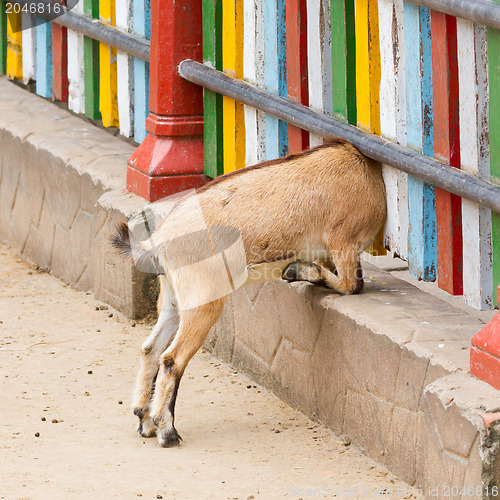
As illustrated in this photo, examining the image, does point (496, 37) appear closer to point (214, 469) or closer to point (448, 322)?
point (448, 322)

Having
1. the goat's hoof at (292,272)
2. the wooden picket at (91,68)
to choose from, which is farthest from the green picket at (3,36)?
the goat's hoof at (292,272)

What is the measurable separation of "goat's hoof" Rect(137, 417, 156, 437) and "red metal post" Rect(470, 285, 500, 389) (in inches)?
62.4

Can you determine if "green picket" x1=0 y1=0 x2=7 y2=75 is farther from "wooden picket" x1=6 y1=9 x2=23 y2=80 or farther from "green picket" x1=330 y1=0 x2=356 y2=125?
"green picket" x1=330 y1=0 x2=356 y2=125

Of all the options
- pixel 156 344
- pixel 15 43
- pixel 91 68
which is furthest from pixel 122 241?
pixel 15 43

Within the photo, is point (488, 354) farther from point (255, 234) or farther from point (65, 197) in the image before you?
point (65, 197)

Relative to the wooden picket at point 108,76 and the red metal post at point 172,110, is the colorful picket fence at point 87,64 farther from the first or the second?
the red metal post at point 172,110

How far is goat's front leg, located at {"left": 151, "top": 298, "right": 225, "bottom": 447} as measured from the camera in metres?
4.90

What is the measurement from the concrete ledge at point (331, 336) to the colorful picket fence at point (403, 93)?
12.6 inches

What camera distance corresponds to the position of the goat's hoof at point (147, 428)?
5.07 m

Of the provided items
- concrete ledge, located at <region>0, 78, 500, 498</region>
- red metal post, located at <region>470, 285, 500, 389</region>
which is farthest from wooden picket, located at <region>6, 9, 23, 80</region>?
red metal post, located at <region>470, 285, 500, 389</region>

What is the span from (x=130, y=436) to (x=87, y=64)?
334cm

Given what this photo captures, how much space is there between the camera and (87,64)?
764 cm

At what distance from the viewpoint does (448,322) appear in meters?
4.66

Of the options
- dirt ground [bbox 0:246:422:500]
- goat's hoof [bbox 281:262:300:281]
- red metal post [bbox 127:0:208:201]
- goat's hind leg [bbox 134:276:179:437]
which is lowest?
dirt ground [bbox 0:246:422:500]
